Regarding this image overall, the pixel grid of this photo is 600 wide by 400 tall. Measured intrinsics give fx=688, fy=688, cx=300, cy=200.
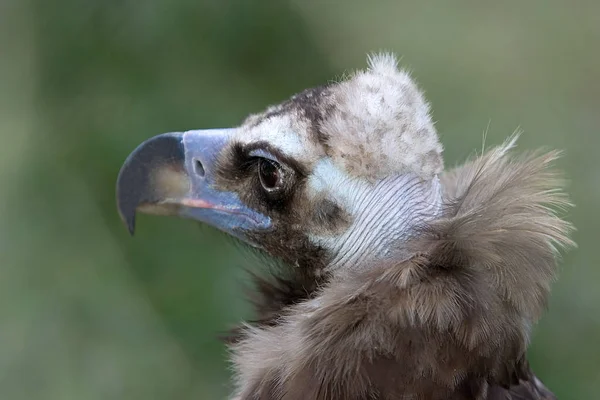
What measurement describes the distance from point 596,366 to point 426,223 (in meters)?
1.79

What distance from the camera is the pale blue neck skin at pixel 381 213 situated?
1.41 m

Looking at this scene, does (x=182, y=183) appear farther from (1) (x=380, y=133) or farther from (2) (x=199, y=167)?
(1) (x=380, y=133)

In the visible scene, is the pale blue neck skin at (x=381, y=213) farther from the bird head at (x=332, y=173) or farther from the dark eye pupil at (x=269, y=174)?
the dark eye pupil at (x=269, y=174)

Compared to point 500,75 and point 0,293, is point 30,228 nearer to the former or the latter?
point 0,293

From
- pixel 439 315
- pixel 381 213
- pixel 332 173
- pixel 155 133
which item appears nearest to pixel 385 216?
pixel 381 213

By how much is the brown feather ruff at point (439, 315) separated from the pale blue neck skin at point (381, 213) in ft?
0.13

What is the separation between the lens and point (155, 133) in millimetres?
3105

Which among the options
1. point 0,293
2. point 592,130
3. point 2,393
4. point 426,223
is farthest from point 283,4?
point 426,223

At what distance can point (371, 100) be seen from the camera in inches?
57.7

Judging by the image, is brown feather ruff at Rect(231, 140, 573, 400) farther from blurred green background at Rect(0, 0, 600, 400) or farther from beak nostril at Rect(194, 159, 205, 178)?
blurred green background at Rect(0, 0, 600, 400)

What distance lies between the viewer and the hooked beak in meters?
1.63

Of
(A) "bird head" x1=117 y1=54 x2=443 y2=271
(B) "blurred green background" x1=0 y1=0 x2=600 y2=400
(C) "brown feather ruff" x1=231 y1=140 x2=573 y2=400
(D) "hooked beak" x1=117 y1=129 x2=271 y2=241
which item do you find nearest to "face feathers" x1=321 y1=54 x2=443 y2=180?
(A) "bird head" x1=117 y1=54 x2=443 y2=271

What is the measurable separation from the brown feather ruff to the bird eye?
0.25m

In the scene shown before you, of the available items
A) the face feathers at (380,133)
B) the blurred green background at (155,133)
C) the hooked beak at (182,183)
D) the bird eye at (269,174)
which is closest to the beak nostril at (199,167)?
the hooked beak at (182,183)
